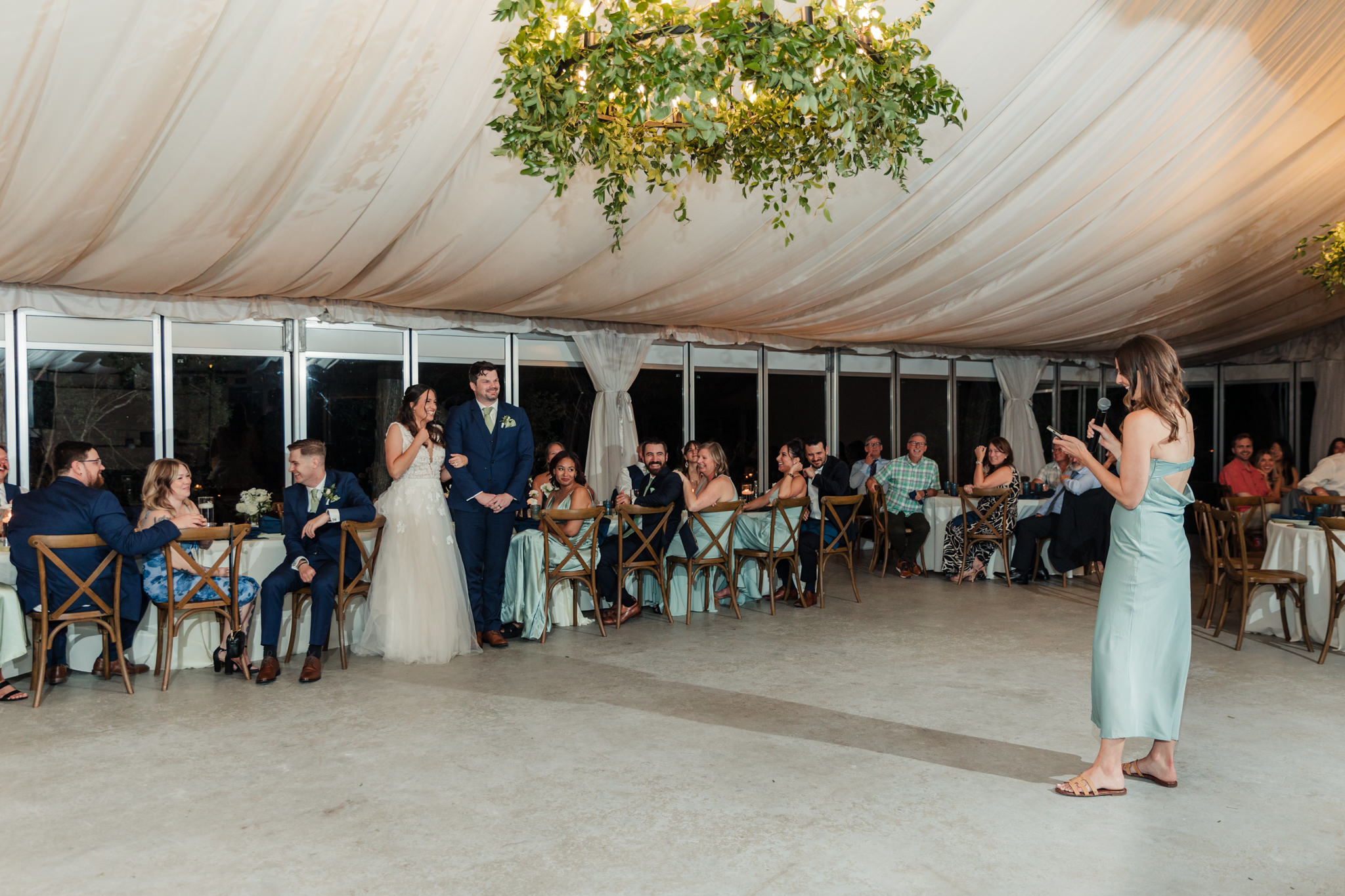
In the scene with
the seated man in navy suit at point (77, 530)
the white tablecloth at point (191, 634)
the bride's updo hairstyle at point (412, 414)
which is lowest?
the white tablecloth at point (191, 634)

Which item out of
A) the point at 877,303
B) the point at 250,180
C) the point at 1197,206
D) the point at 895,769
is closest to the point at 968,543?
the point at 877,303

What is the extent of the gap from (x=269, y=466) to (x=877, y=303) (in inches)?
212

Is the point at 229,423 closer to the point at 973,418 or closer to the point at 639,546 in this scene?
the point at 639,546

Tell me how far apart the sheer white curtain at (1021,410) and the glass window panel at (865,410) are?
5.36 ft

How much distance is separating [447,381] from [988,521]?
4.94m

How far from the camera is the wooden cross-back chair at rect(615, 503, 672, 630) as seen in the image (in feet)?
20.2

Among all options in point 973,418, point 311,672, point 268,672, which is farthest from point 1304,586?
point 973,418

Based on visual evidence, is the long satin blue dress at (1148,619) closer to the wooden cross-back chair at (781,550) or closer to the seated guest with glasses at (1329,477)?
the wooden cross-back chair at (781,550)

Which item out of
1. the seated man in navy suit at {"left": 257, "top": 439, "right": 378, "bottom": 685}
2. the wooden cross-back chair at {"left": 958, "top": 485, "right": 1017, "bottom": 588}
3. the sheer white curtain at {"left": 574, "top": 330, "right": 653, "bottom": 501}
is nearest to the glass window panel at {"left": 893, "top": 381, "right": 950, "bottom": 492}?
the wooden cross-back chair at {"left": 958, "top": 485, "right": 1017, "bottom": 588}

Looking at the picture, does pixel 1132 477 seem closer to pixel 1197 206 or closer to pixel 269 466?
pixel 1197 206

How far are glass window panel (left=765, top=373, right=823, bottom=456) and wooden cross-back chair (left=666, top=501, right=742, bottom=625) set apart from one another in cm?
437

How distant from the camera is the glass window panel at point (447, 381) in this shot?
9.07 meters

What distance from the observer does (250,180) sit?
509 cm

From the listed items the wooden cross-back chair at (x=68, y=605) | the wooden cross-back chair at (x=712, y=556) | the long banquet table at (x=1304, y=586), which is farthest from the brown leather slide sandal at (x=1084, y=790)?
the wooden cross-back chair at (x=68, y=605)
